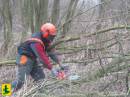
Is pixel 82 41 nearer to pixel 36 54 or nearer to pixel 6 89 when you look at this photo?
pixel 36 54

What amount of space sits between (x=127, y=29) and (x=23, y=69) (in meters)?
2.01

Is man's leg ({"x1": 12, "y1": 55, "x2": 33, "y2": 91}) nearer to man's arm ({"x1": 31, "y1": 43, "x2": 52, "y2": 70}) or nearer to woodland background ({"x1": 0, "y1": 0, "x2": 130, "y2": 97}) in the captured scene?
man's arm ({"x1": 31, "y1": 43, "x2": 52, "y2": 70})

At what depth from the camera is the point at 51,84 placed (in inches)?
223

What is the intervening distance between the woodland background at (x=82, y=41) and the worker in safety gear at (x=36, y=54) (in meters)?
0.60

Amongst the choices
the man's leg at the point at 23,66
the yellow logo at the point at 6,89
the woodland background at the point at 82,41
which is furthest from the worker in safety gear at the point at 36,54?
the yellow logo at the point at 6,89

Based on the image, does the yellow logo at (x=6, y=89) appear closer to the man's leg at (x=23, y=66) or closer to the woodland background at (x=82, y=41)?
the woodland background at (x=82, y=41)

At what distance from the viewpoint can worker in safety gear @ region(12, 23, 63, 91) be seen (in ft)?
23.2

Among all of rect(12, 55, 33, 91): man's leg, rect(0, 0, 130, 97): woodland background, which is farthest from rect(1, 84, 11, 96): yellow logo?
rect(12, 55, 33, 91): man's leg

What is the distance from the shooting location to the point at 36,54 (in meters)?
7.08

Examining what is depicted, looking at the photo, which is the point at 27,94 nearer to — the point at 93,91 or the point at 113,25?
the point at 93,91

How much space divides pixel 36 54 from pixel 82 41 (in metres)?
1.36

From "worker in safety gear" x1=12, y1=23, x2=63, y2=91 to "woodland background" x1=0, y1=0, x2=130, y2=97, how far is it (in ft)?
1.98

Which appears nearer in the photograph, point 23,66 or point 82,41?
point 23,66

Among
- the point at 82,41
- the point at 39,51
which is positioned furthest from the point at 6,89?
the point at 82,41
